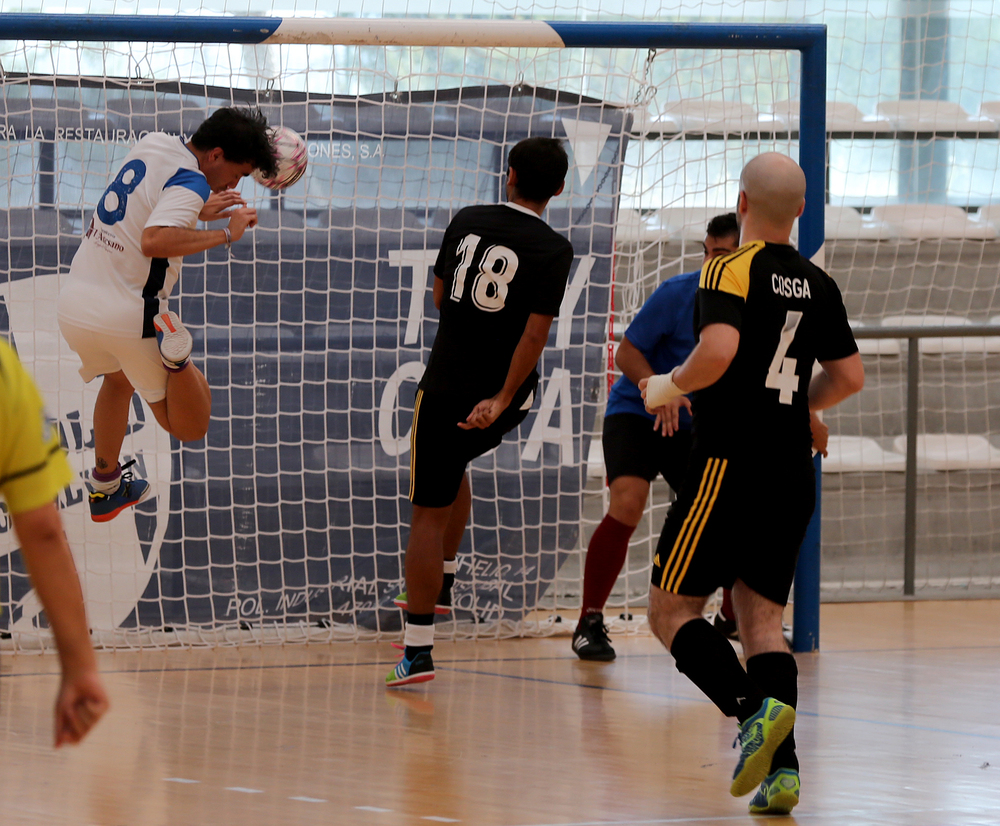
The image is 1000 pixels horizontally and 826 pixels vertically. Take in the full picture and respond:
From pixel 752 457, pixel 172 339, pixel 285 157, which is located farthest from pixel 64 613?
pixel 285 157

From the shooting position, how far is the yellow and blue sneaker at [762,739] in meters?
2.90

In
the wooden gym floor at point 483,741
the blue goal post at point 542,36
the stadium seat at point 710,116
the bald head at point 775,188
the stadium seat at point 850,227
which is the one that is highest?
the stadium seat at point 710,116

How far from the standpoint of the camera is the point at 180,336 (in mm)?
3980

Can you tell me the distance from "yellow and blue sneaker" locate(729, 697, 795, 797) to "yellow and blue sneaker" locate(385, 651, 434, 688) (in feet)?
5.95

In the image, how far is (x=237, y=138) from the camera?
3.96m

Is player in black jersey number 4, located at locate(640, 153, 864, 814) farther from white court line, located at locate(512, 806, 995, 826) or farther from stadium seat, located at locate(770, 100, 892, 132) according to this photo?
stadium seat, located at locate(770, 100, 892, 132)

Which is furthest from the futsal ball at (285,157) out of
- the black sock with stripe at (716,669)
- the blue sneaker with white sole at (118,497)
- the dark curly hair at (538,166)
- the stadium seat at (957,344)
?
the stadium seat at (957,344)

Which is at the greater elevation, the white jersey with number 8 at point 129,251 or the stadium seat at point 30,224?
the stadium seat at point 30,224

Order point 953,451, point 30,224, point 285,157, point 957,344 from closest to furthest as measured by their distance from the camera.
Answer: point 285,157 < point 30,224 < point 953,451 < point 957,344

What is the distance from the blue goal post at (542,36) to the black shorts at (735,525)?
222cm

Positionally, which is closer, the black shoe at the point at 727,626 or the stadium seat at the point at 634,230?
the black shoe at the point at 727,626

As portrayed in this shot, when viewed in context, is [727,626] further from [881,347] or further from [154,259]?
[154,259]

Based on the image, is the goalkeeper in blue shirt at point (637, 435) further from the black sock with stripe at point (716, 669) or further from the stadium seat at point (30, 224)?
the stadium seat at point (30, 224)

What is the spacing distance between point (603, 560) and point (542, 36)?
2.21 metres
